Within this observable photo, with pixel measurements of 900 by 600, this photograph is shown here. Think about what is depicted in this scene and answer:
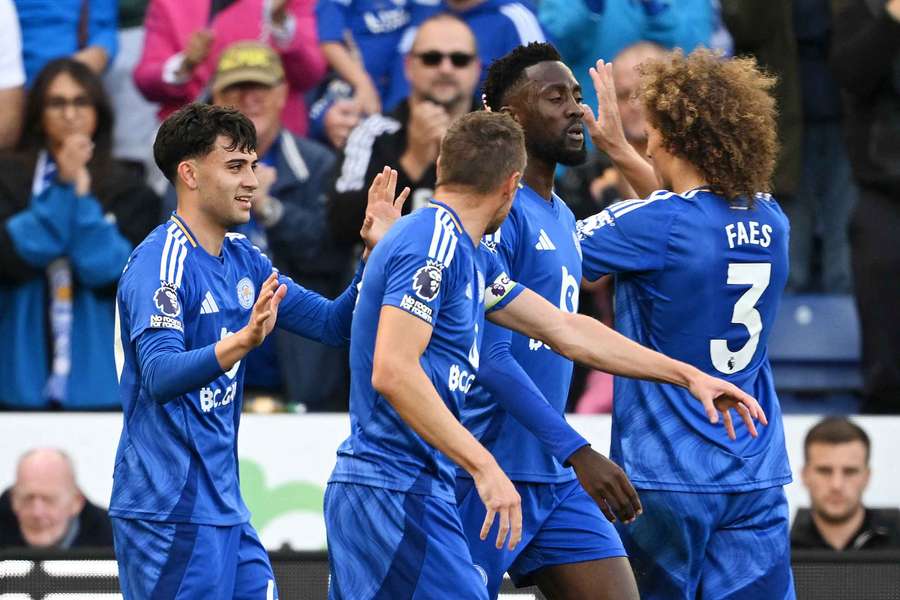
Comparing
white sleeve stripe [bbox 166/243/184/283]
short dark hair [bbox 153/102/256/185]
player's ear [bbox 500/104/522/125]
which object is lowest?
white sleeve stripe [bbox 166/243/184/283]

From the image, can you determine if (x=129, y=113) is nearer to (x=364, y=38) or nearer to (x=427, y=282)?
(x=364, y=38)

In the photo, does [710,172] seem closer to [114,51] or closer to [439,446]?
[439,446]

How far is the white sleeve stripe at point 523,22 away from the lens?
939cm

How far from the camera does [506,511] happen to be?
4832 millimetres

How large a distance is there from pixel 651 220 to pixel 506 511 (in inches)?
59.2

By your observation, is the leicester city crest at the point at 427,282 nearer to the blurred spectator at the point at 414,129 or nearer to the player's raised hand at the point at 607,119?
the player's raised hand at the point at 607,119

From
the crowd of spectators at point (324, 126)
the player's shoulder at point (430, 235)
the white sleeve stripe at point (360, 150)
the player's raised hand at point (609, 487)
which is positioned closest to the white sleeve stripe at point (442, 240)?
the player's shoulder at point (430, 235)

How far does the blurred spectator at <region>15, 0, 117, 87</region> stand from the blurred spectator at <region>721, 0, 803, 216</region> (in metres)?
3.50

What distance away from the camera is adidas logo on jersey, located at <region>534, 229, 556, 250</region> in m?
5.97

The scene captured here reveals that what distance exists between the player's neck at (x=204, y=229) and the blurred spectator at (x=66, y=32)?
4.08 meters

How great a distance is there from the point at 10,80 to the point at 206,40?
1.08m

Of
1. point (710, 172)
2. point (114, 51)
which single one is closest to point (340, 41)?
point (114, 51)

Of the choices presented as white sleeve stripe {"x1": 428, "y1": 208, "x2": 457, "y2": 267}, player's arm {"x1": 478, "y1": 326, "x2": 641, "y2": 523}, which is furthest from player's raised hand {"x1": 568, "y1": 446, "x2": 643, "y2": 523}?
white sleeve stripe {"x1": 428, "y1": 208, "x2": 457, "y2": 267}

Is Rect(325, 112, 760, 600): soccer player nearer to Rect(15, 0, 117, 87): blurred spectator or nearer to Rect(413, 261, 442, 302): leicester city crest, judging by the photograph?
Rect(413, 261, 442, 302): leicester city crest
